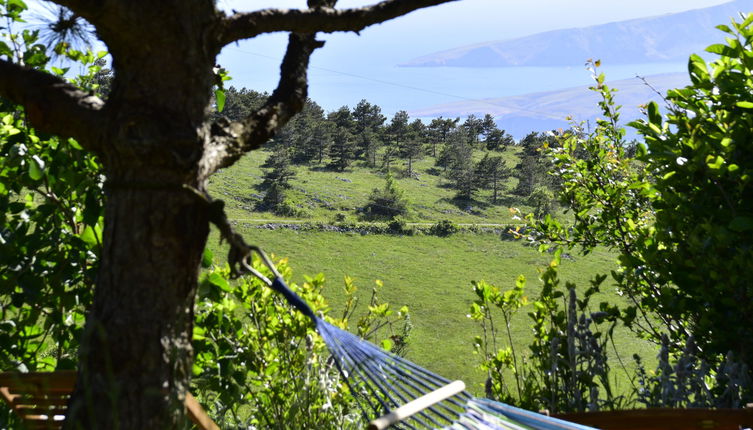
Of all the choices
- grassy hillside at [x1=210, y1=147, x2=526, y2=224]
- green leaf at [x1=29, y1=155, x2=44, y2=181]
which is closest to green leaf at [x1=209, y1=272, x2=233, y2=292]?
green leaf at [x1=29, y1=155, x2=44, y2=181]

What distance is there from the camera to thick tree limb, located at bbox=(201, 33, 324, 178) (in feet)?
4.22

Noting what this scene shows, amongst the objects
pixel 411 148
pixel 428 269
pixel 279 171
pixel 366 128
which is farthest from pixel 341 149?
pixel 428 269

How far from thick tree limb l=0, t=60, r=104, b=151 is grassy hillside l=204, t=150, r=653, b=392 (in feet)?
71.8

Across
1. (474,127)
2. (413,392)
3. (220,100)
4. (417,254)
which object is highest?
(474,127)

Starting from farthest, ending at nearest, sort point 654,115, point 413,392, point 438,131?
1. point 438,131
2. point 654,115
3. point 413,392

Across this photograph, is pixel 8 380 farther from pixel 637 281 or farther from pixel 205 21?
pixel 637 281

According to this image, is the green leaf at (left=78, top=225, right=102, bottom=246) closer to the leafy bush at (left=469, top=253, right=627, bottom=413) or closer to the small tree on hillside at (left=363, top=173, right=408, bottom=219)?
the leafy bush at (left=469, top=253, right=627, bottom=413)

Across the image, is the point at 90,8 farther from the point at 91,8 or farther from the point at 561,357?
the point at 561,357

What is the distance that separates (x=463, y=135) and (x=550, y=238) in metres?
46.3

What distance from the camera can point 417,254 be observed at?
122 ft

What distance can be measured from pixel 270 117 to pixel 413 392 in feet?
2.54

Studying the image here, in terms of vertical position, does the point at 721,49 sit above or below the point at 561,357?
above

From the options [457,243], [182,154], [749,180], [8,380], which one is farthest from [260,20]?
[457,243]

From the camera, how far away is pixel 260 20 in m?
1.35
